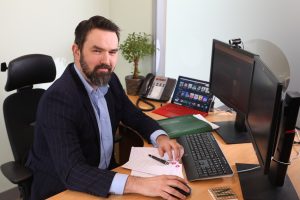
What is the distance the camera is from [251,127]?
137cm

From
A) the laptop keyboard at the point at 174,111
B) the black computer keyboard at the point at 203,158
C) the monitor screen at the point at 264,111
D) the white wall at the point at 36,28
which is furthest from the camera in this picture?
the white wall at the point at 36,28

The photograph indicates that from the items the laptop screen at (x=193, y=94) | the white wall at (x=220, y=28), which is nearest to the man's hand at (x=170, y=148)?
the laptop screen at (x=193, y=94)

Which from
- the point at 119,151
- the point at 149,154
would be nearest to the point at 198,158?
the point at 149,154

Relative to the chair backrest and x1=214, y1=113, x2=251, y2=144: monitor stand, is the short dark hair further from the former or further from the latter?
x1=214, y1=113, x2=251, y2=144: monitor stand

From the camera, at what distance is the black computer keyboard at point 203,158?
50.9 inches

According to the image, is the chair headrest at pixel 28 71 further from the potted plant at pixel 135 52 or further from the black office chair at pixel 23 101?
the potted plant at pixel 135 52

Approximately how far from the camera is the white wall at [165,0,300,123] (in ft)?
8.54

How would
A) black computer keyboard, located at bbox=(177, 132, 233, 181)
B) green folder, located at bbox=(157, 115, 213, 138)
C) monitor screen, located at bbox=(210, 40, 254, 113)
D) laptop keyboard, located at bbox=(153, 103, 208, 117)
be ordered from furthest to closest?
1. laptop keyboard, located at bbox=(153, 103, 208, 117)
2. green folder, located at bbox=(157, 115, 213, 138)
3. monitor screen, located at bbox=(210, 40, 254, 113)
4. black computer keyboard, located at bbox=(177, 132, 233, 181)

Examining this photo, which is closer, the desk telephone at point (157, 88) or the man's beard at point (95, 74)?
the man's beard at point (95, 74)

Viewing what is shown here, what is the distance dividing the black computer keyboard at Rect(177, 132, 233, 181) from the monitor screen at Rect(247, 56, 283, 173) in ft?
0.58

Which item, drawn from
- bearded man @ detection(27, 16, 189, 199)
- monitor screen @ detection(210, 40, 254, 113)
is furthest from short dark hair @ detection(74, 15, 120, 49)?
monitor screen @ detection(210, 40, 254, 113)

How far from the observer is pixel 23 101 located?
172cm

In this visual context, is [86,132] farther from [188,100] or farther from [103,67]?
[188,100]

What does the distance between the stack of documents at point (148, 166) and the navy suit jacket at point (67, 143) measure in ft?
0.54
